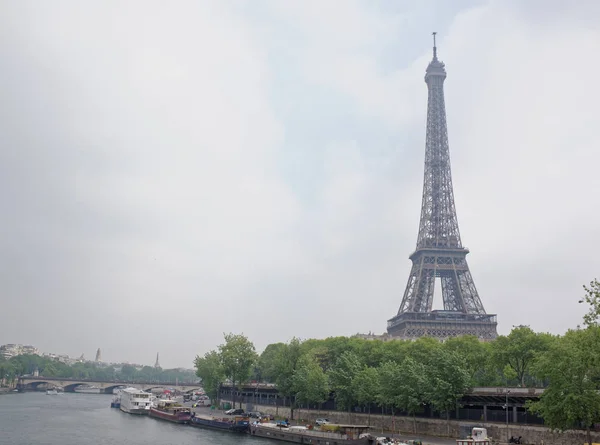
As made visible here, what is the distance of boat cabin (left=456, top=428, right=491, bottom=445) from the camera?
205 feet

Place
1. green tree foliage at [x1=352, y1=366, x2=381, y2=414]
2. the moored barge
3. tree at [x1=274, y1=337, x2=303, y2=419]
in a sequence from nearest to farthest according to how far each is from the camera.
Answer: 1. the moored barge
2. green tree foliage at [x1=352, y1=366, x2=381, y2=414]
3. tree at [x1=274, y1=337, x2=303, y2=419]

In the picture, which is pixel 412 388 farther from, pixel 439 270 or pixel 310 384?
pixel 439 270

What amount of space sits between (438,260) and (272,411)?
70786mm

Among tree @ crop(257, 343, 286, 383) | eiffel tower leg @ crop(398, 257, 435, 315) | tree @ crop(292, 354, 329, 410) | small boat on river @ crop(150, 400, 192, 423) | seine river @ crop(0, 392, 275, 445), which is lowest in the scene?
seine river @ crop(0, 392, 275, 445)

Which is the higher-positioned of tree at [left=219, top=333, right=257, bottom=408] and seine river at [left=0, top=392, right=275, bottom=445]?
tree at [left=219, top=333, right=257, bottom=408]

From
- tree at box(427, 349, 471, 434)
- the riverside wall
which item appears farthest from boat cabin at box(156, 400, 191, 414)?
tree at box(427, 349, 471, 434)

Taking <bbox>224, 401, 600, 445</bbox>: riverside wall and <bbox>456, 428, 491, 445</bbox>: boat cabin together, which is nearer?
<bbox>456, 428, 491, 445</bbox>: boat cabin

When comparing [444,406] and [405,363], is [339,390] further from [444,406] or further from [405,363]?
[444,406]

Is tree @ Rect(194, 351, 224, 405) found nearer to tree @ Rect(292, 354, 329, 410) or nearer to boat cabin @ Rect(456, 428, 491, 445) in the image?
tree @ Rect(292, 354, 329, 410)

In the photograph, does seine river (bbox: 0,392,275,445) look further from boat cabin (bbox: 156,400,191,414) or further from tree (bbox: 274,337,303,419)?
tree (bbox: 274,337,303,419)

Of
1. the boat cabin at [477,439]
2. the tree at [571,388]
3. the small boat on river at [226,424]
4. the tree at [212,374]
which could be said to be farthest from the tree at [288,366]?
the tree at [571,388]

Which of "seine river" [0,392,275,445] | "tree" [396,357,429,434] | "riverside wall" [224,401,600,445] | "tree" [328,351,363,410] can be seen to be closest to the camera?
"riverside wall" [224,401,600,445]

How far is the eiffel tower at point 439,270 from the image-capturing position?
156625 millimetres

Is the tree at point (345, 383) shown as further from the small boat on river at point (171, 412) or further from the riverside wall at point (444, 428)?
the small boat on river at point (171, 412)
